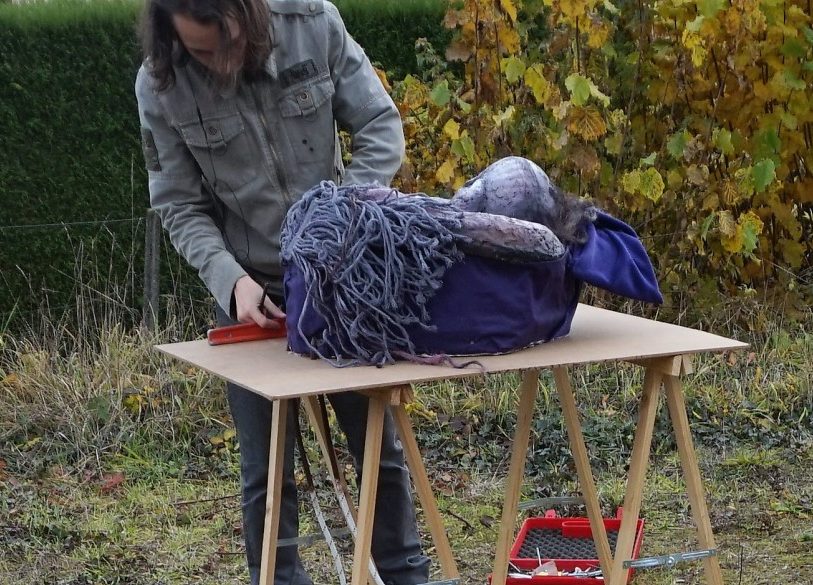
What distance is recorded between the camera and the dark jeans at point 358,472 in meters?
2.73

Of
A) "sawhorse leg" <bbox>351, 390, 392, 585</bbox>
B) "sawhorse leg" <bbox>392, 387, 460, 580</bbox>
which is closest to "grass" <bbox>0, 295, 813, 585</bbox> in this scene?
"sawhorse leg" <bbox>392, 387, 460, 580</bbox>

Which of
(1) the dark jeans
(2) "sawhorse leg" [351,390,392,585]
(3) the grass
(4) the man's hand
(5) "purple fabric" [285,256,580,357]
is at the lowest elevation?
(3) the grass

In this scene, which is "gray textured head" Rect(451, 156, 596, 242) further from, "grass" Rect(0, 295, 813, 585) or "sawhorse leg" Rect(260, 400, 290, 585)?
"grass" Rect(0, 295, 813, 585)

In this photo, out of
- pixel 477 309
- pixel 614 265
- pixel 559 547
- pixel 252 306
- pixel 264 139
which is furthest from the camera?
pixel 559 547

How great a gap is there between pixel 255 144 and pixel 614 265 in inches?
33.3

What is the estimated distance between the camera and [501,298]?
2236 mm

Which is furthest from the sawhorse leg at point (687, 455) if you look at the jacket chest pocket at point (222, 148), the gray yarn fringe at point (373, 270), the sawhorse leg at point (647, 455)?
the jacket chest pocket at point (222, 148)

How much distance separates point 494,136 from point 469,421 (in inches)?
45.6

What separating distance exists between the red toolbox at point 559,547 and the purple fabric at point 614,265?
3.28 feet

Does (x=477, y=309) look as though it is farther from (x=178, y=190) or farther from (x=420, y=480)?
(x=178, y=190)

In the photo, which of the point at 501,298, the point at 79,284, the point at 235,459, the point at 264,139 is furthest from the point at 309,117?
the point at 79,284

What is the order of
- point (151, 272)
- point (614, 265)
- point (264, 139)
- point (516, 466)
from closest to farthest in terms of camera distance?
point (614, 265)
point (264, 139)
point (516, 466)
point (151, 272)

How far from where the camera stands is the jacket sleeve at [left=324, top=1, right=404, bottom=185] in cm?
266

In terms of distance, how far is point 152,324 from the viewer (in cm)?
521
